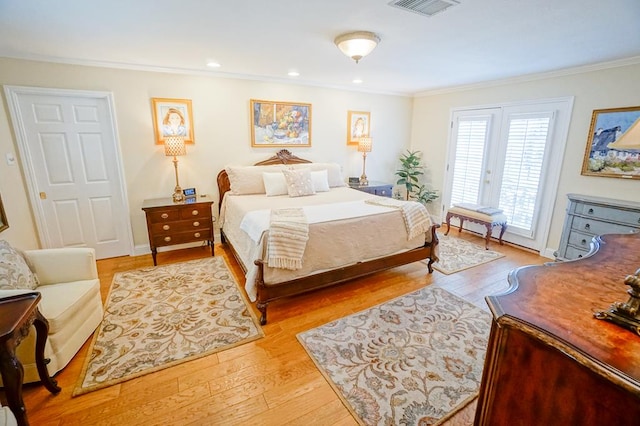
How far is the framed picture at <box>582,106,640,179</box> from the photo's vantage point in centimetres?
319

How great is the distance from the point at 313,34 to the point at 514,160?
3.52 metres

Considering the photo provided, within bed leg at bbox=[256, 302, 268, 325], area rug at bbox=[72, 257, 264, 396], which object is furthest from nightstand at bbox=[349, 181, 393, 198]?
bed leg at bbox=[256, 302, 268, 325]

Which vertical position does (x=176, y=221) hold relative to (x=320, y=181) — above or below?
below

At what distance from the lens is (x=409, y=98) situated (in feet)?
18.8

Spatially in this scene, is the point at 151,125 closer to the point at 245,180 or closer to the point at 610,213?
the point at 245,180

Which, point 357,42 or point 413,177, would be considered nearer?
point 357,42

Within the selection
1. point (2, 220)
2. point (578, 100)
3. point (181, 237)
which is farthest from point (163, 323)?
point (578, 100)

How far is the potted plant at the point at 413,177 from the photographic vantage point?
18.2 feet

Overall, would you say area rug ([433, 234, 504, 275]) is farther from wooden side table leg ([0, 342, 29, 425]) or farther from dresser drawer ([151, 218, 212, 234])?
wooden side table leg ([0, 342, 29, 425])

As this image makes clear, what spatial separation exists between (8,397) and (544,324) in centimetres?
239

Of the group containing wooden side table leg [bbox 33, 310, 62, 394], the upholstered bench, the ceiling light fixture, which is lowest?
wooden side table leg [bbox 33, 310, 62, 394]

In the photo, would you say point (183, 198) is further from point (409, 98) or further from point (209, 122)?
point (409, 98)

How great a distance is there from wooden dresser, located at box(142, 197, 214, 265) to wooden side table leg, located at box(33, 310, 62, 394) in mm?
1852

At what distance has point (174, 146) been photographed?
369 centimetres
